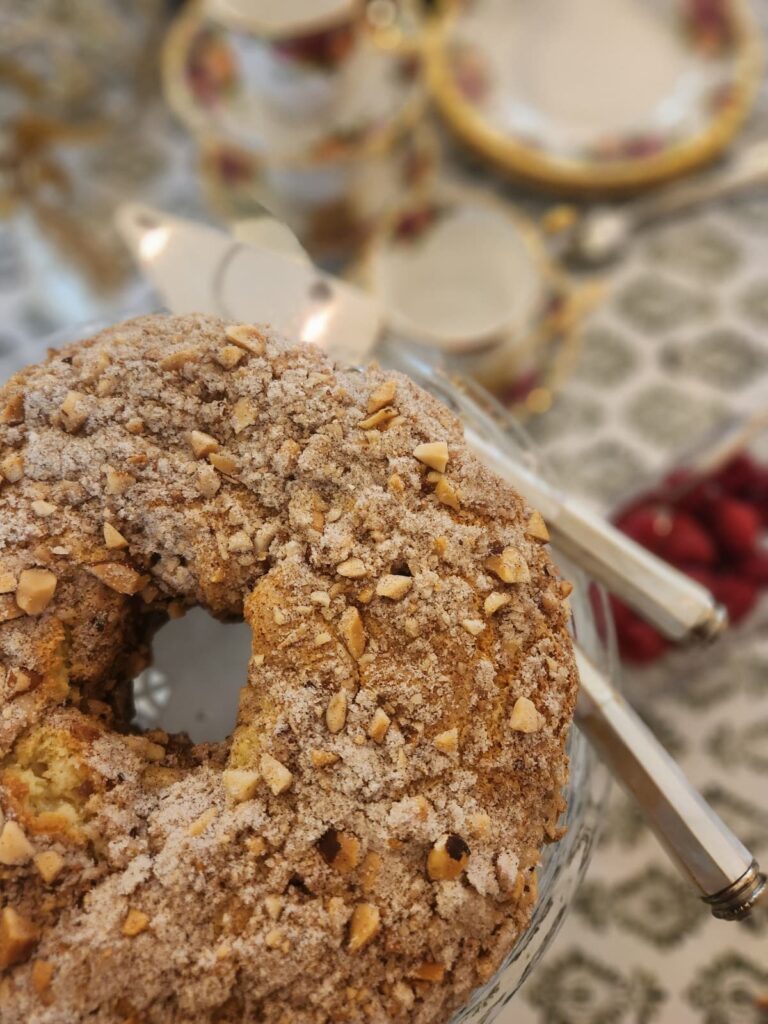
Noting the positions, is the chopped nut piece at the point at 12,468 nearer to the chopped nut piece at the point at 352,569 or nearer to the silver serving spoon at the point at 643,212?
the chopped nut piece at the point at 352,569

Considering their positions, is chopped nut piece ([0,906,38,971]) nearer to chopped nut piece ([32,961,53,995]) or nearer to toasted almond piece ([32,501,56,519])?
chopped nut piece ([32,961,53,995])

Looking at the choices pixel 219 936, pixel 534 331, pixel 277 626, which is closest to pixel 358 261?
pixel 534 331

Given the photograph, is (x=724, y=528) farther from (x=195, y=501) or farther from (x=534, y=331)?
(x=195, y=501)

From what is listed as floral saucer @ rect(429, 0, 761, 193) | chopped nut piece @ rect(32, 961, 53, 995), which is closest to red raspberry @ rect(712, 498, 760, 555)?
floral saucer @ rect(429, 0, 761, 193)

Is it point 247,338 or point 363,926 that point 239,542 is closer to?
point 247,338

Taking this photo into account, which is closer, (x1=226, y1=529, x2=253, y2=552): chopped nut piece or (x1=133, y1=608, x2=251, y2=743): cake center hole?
(x1=226, y1=529, x2=253, y2=552): chopped nut piece

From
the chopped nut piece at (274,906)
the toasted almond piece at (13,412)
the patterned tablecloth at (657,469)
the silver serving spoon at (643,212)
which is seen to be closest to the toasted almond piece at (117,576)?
the toasted almond piece at (13,412)
